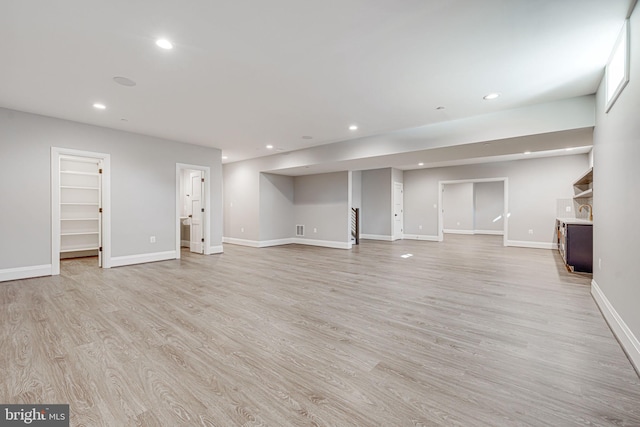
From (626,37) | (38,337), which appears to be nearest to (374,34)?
(626,37)

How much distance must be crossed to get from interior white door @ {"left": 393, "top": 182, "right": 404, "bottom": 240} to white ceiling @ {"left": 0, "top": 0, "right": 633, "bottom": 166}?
5298 millimetres

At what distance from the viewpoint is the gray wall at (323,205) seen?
315 inches

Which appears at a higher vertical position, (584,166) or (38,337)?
(584,166)

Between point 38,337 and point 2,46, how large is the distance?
2.69m

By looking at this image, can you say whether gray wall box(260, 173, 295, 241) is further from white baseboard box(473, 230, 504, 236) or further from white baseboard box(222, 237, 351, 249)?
white baseboard box(473, 230, 504, 236)

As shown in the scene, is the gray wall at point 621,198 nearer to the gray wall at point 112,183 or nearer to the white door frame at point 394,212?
the white door frame at point 394,212

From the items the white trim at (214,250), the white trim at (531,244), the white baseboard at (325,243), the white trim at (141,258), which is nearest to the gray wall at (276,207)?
the white baseboard at (325,243)

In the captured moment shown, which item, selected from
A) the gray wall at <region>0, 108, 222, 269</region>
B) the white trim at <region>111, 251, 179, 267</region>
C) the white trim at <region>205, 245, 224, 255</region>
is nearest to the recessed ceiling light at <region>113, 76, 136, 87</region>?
the gray wall at <region>0, 108, 222, 269</region>

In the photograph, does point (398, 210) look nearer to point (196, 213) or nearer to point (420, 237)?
point (420, 237)

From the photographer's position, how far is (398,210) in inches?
395

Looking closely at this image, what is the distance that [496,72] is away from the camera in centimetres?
308

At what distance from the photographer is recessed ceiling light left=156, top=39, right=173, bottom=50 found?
251 centimetres

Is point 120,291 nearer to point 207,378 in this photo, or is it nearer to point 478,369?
point 207,378

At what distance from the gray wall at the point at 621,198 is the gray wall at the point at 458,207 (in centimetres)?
880
